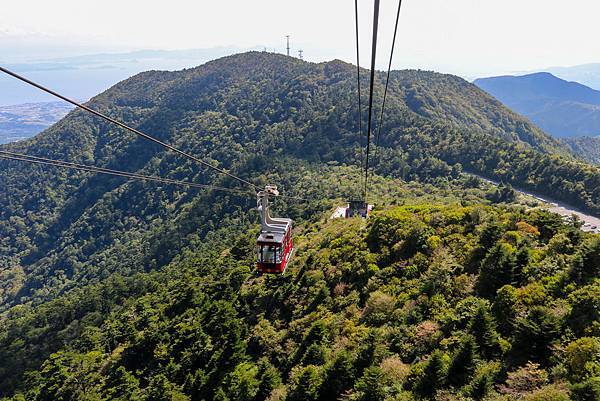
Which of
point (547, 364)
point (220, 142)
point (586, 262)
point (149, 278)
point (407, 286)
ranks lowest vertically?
point (149, 278)

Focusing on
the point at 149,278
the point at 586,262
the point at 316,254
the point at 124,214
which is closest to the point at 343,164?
the point at 149,278

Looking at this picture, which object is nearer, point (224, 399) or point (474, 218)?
point (224, 399)

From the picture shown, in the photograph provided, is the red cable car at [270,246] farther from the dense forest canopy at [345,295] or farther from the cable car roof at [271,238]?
the dense forest canopy at [345,295]

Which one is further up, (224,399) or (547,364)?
(547,364)

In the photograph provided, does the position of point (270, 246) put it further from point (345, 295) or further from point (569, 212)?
point (569, 212)

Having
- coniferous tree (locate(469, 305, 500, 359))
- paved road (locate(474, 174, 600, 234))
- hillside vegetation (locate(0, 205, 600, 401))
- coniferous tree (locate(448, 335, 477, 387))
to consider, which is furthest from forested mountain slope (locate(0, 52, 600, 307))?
coniferous tree (locate(448, 335, 477, 387))

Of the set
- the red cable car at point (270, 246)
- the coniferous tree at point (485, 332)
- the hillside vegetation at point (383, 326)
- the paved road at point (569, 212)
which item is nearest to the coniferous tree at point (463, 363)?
the hillside vegetation at point (383, 326)

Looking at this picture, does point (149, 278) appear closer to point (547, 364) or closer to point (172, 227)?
point (172, 227)
